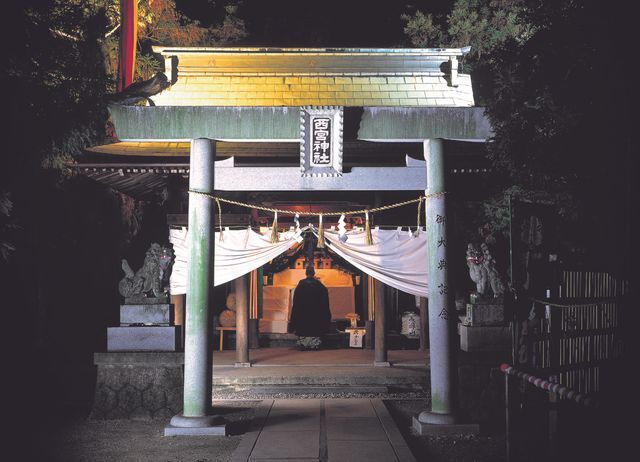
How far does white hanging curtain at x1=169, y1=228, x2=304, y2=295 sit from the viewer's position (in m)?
12.4

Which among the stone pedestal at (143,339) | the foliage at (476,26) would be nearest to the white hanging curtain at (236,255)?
the stone pedestal at (143,339)

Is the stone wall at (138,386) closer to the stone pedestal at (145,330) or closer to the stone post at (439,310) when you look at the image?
the stone pedestal at (145,330)

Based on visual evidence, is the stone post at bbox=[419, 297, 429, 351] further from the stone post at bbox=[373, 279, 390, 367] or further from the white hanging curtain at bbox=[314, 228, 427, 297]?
the white hanging curtain at bbox=[314, 228, 427, 297]

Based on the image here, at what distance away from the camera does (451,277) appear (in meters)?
8.95

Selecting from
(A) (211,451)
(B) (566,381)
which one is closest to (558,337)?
(B) (566,381)

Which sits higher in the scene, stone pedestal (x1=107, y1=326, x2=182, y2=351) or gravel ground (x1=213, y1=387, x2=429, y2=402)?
stone pedestal (x1=107, y1=326, x2=182, y2=351)

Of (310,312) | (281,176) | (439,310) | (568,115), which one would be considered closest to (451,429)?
(439,310)

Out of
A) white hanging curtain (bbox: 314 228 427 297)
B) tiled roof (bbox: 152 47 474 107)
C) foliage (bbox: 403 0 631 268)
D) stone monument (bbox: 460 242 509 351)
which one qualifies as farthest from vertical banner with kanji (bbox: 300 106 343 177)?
white hanging curtain (bbox: 314 228 427 297)

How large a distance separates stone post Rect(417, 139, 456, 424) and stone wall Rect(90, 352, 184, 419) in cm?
409

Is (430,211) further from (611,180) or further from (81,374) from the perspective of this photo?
(81,374)

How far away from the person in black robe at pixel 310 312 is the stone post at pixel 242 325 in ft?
6.31

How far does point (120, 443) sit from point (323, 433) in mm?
2887

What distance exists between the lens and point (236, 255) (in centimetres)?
1245

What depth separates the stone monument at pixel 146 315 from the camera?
10070 millimetres
